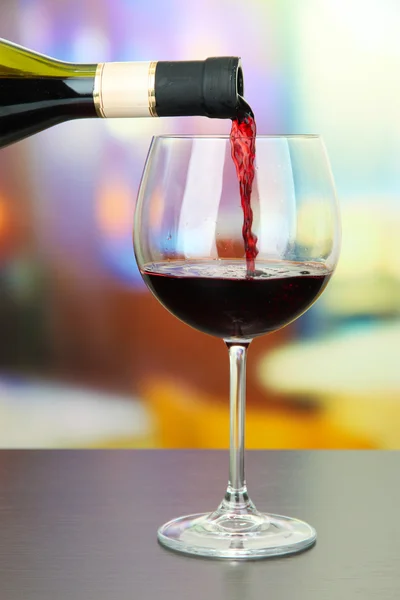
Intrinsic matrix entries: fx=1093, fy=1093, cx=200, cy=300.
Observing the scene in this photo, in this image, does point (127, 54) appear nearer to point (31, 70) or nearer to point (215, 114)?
point (31, 70)

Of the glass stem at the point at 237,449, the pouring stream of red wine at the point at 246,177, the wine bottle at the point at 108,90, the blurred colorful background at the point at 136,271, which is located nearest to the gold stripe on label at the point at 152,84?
the wine bottle at the point at 108,90

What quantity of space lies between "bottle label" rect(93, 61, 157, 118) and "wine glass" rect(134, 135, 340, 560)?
0.10 meters

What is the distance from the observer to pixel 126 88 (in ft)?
2.77

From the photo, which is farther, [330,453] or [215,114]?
[330,453]

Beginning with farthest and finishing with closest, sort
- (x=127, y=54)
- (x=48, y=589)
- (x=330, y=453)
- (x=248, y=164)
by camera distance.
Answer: (x=127, y=54) < (x=330, y=453) < (x=248, y=164) < (x=48, y=589)

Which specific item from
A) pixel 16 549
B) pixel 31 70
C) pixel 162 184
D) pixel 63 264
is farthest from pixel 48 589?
pixel 63 264

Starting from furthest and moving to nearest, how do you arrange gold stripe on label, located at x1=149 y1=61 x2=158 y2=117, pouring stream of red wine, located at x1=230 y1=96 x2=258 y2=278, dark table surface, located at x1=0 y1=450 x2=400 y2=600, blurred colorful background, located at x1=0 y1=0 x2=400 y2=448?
blurred colorful background, located at x1=0 y1=0 x2=400 y2=448, gold stripe on label, located at x1=149 y1=61 x2=158 y2=117, pouring stream of red wine, located at x1=230 y1=96 x2=258 y2=278, dark table surface, located at x1=0 y1=450 x2=400 y2=600

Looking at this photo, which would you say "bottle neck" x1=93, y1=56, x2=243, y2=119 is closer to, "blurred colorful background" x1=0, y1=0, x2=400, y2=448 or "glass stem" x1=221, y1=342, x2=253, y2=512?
"glass stem" x1=221, y1=342, x2=253, y2=512

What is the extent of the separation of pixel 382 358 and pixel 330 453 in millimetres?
1862

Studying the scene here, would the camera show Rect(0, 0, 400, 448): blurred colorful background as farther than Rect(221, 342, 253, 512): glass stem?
Yes

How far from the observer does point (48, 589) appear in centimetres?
60

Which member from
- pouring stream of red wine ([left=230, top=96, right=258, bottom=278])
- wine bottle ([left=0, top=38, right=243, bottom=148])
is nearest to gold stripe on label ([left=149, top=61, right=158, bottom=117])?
wine bottle ([left=0, top=38, right=243, bottom=148])

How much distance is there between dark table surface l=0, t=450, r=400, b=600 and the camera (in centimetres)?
61

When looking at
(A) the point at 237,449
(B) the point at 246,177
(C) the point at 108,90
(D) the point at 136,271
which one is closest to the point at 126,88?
(C) the point at 108,90
